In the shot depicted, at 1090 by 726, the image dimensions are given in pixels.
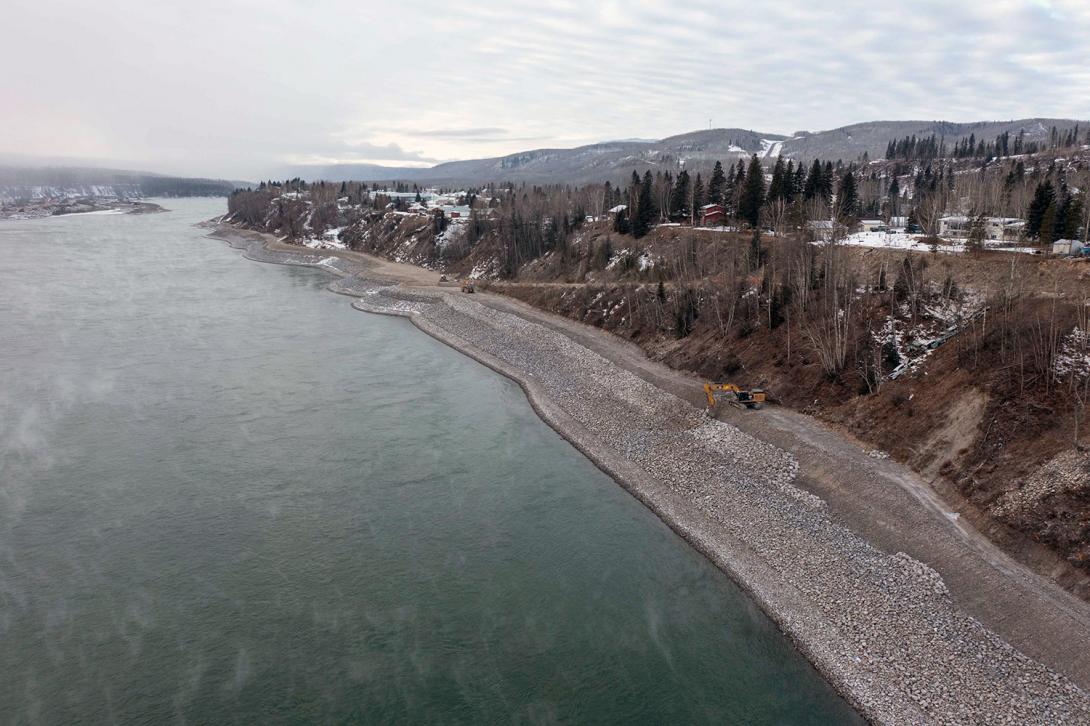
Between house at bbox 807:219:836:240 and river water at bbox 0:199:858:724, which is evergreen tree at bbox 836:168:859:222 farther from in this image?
river water at bbox 0:199:858:724

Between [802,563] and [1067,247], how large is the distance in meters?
27.4

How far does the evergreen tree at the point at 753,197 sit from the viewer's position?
57438mm

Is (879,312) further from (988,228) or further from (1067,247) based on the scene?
(988,228)

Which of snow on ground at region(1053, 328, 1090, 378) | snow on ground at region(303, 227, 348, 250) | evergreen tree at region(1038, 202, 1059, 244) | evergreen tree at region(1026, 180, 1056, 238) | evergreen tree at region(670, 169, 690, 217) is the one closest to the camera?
snow on ground at region(1053, 328, 1090, 378)

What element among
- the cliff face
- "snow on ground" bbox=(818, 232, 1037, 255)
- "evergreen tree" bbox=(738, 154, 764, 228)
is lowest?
the cliff face

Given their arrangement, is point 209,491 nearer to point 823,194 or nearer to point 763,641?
point 763,641

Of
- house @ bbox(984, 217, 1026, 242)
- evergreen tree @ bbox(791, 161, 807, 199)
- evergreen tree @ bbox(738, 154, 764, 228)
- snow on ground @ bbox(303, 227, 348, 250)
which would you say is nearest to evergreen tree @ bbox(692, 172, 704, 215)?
evergreen tree @ bbox(738, 154, 764, 228)

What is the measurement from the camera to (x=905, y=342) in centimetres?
3119

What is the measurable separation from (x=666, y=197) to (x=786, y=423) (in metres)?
47.1

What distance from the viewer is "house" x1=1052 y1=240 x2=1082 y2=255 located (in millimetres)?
33984

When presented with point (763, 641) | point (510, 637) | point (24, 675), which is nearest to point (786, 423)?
point (763, 641)

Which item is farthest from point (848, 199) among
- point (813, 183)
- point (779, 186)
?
point (779, 186)

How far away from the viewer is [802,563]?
21.5m

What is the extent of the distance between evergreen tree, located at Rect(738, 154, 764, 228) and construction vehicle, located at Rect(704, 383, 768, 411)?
94.5ft
